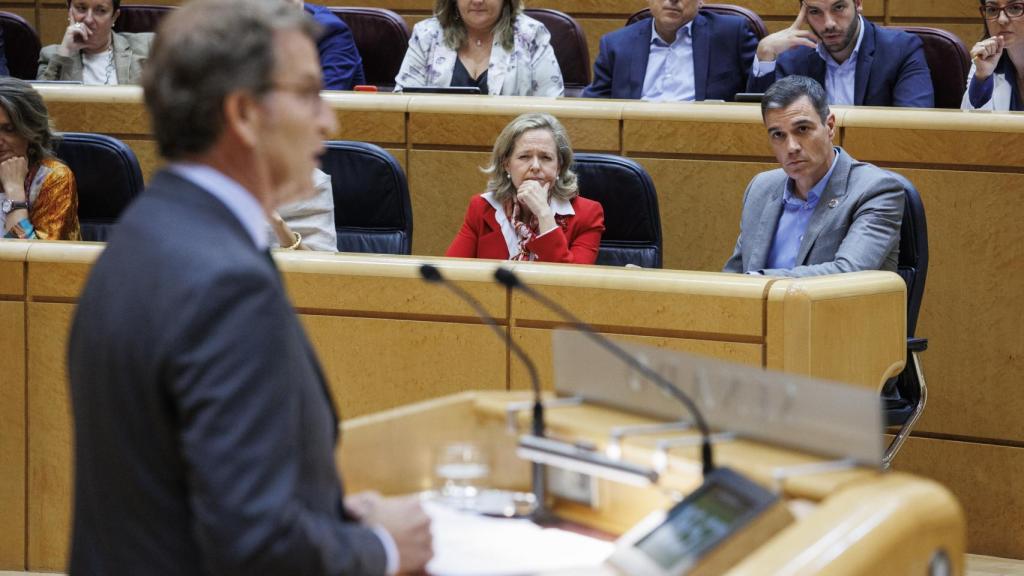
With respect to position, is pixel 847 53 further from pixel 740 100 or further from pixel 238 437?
pixel 238 437

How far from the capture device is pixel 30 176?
144 inches

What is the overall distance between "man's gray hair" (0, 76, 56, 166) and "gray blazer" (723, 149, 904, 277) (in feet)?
5.98

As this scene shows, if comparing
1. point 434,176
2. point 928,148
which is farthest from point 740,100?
point 434,176

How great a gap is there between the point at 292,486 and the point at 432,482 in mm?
441

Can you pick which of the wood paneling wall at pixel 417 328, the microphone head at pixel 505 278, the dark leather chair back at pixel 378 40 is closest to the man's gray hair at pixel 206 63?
the microphone head at pixel 505 278

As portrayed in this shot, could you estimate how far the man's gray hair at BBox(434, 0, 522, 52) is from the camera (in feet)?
14.3

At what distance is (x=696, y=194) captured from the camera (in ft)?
12.0

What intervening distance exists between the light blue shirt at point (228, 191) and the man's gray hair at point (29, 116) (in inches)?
108

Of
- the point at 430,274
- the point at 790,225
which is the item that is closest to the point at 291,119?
the point at 430,274

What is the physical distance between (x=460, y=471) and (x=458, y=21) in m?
3.13

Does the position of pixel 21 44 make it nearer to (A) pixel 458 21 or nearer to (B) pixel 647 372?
(A) pixel 458 21

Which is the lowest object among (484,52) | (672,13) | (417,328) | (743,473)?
(417,328)

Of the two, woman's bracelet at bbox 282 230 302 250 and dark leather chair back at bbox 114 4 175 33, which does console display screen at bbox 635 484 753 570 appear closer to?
woman's bracelet at bbox 282 230 302 250

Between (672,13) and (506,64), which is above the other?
(672,13)
